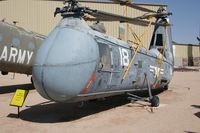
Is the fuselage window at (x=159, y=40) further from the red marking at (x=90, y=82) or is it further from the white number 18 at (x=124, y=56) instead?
the red marking at (x=90, y=82)

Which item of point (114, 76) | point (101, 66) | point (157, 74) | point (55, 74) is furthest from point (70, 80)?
point (157, 74)

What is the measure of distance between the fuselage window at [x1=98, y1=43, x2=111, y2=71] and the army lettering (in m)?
6.73

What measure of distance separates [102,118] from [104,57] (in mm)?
1924

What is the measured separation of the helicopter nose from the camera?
805 cm

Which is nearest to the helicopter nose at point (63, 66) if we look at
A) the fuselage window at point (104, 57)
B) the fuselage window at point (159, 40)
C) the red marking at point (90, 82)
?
the red marking at point (90, 82)

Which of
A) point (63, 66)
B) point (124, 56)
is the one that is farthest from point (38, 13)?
point (63, 66)

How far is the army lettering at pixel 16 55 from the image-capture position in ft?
47.6

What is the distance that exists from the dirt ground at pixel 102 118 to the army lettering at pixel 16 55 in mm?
2787

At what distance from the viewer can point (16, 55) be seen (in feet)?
50.1

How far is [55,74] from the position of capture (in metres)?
8.02

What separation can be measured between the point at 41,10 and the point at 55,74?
34.8m

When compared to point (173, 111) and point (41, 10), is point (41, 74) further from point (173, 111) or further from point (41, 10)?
point (41, 10)

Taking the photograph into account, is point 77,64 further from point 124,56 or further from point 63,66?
point 124,56

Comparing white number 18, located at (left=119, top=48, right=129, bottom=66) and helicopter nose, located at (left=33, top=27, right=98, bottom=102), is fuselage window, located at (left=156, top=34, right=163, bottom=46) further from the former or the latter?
helicopter nose, located at (left=33, top=27, right=98, bottom=102)
